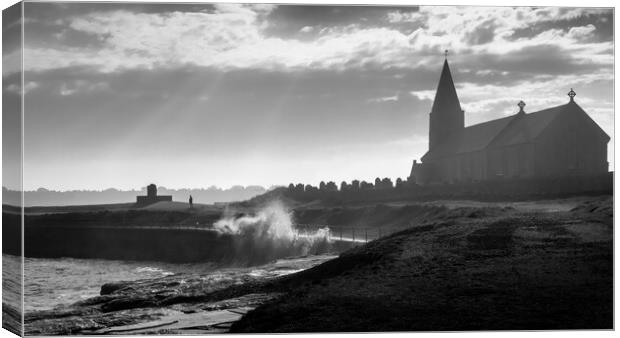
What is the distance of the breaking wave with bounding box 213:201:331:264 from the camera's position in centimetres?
3058

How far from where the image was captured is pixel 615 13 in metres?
16.1

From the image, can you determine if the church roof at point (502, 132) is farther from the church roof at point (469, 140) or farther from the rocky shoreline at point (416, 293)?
the rocky shoreline at point (416, 293)

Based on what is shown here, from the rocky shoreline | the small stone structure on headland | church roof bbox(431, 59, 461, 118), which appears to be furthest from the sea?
church roof bbox(431, 59, 461, 118)

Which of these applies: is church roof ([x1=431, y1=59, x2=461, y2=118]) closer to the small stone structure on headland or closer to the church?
the church

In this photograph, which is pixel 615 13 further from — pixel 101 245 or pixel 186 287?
pixel 101 245

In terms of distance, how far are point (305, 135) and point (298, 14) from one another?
3.18 meters

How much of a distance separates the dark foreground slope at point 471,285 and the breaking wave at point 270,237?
10016 millimetres

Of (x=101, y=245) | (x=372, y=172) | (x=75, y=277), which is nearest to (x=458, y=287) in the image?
(x=372, y=172)

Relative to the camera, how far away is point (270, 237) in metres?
34.2

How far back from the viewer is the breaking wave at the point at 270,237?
30.6 metres

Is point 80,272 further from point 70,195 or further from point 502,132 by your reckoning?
point 502,132

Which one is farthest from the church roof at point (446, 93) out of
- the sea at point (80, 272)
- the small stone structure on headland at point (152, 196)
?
the small stone structure on headland at point (152, 196)

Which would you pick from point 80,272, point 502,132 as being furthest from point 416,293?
point 80,272

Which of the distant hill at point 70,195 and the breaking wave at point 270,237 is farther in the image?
the breaking wave at point 270,237
